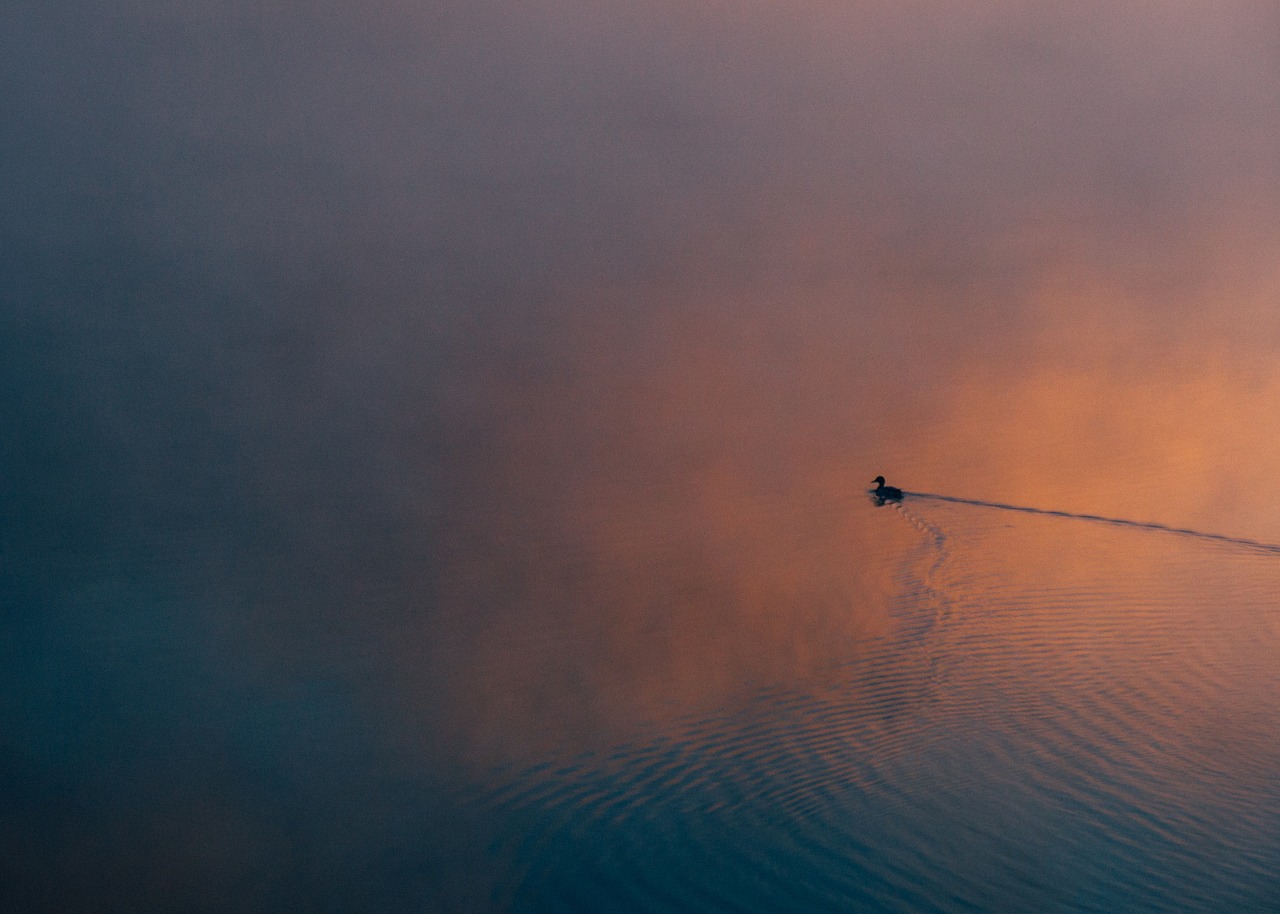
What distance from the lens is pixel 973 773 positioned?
3.38 meters

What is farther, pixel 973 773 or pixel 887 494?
pixel 887 494

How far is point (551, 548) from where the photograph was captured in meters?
4.50

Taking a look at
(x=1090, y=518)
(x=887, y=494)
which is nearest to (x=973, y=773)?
(x=887, y=494)

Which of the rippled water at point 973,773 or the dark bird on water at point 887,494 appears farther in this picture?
the dark bird on water at point 887,494

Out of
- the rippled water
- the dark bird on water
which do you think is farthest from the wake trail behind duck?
the rippled water

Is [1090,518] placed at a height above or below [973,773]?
above

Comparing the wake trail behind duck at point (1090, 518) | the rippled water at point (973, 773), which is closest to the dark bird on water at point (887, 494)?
the wake trail behind duck at point (1090, 518)

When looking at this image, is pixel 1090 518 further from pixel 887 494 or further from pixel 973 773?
pixel 973 773

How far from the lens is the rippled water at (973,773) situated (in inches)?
115

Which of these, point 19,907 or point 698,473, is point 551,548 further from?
point 19,907

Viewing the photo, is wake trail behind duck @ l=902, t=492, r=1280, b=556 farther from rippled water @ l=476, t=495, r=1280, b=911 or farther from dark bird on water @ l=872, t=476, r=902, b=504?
rippled water @ l=476, t=495, r=1280, b=911

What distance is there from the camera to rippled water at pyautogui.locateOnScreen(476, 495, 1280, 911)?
2.93 meters

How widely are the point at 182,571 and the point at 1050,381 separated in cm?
444

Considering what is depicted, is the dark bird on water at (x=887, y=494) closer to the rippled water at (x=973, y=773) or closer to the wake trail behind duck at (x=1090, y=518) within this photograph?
the wake trail behind duck at (x=1090, y=518)
